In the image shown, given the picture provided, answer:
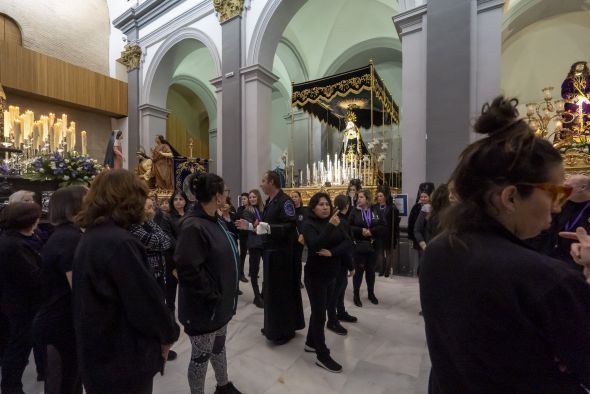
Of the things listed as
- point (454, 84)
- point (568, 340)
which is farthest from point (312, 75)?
point (568, 340)

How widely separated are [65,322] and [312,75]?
12591 mm

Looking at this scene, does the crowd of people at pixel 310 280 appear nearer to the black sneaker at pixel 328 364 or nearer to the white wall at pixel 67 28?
the black sneaker at pixel 328 364

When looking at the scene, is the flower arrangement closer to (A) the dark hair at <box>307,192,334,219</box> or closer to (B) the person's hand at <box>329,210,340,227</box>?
(A) the dark hair at <box>307,192,334,219</box>

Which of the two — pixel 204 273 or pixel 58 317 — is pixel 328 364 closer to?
pixel 204 273

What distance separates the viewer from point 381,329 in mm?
3475

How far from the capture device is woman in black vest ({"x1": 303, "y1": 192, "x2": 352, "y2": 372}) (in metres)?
2.77

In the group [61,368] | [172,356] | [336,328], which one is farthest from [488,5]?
[61,368]

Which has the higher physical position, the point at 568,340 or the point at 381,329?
the point at 568,340

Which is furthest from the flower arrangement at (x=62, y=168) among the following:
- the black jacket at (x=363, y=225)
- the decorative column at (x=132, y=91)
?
the decorative column at (x=132, y=91)

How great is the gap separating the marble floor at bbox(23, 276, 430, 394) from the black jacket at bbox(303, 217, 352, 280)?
79cm

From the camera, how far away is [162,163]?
9.99 meters

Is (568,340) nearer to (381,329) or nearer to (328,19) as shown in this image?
(381,329)

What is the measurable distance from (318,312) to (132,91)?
1178 cm

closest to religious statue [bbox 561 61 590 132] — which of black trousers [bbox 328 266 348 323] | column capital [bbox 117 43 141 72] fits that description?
black trousers [bbox 328 266 348 323]
